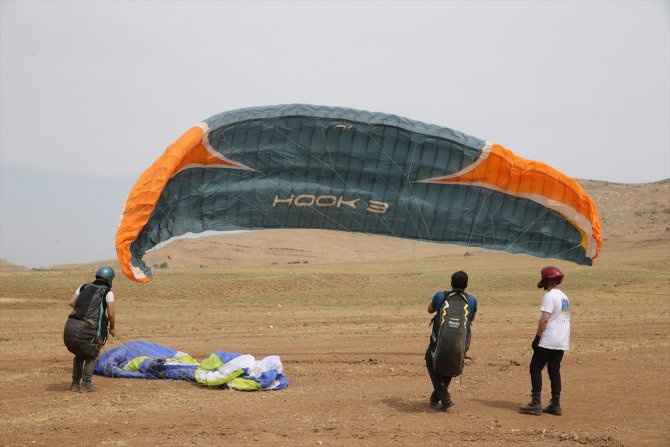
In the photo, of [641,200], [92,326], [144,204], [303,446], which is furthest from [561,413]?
[641,200]

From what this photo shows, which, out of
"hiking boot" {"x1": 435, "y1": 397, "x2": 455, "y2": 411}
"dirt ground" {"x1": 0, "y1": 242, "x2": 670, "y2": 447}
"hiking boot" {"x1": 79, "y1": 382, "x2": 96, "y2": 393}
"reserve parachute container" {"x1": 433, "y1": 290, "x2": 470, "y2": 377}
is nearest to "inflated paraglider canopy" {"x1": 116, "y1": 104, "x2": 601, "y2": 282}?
"dirt ground" {"x1": 0, "y1": 242, "x2": 670, "y2": 447}

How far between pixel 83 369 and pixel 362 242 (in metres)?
83.2

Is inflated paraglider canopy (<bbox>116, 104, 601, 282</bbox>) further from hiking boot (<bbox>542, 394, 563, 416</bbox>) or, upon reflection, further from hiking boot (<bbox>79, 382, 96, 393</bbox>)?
hiking boot (<bbox>542, 394, 563, 416</bbox>)

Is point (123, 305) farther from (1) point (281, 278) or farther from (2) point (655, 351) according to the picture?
(2) point (655, 351)

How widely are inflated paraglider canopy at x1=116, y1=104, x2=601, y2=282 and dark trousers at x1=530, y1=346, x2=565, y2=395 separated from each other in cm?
362

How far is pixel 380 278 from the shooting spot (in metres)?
40.7

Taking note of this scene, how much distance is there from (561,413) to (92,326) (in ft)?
18.6

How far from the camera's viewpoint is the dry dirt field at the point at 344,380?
23.5ft

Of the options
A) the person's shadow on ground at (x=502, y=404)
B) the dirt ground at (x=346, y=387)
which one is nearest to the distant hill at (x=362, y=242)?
the dirt ground at (x=346, y=387)

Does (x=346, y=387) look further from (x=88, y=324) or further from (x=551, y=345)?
(x=88, y=324)

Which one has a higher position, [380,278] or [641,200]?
[641,200]

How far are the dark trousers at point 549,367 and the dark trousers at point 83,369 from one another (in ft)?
17.5

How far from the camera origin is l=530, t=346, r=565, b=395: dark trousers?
820 centimetres

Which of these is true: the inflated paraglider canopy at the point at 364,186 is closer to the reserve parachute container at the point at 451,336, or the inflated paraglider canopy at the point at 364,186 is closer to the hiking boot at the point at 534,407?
the hiking boot at the point at 534,407
